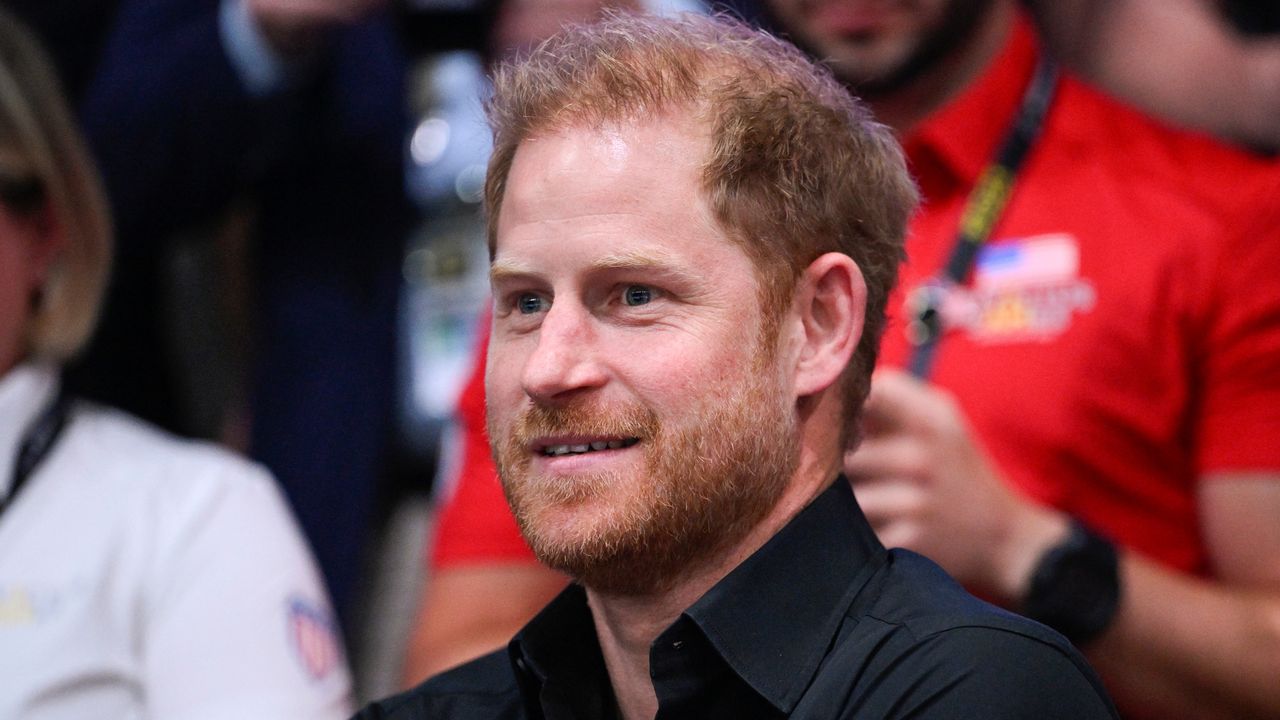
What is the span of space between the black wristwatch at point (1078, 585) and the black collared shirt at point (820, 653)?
0.54 m

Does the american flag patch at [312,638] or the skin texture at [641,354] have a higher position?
the skin texture at [641,354]

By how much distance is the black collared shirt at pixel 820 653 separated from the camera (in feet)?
4.27

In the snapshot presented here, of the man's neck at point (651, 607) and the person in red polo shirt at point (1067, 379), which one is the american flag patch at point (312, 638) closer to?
the person in red polo shirt at point (1067, 379)

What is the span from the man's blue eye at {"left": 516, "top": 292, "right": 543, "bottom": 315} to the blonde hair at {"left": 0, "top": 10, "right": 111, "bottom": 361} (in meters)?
1.13

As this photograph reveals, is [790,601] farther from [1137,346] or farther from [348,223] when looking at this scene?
[348,223]

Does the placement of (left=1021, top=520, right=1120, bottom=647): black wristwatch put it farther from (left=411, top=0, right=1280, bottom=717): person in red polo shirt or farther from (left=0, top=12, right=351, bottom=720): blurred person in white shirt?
(left=0, top=12, right=351, bottom=720): blurred person in white shirt

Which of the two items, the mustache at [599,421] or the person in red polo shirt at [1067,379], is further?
the person in red polo shirt at [1067,379]

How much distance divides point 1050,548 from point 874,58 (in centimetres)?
87

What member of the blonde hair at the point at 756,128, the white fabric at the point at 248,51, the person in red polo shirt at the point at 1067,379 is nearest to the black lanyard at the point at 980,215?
the person in red polo shirt at the point at 1067,379

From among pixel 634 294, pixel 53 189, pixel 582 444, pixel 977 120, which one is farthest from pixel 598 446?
pixel 53 189

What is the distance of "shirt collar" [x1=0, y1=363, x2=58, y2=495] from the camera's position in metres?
2.26

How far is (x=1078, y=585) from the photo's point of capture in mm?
2010

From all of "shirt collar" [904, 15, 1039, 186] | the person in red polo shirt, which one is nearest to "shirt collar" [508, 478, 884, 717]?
the person in red polo shirt

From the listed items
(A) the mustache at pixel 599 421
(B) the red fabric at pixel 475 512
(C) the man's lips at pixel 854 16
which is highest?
(A) the mustache at pixel 599 421
